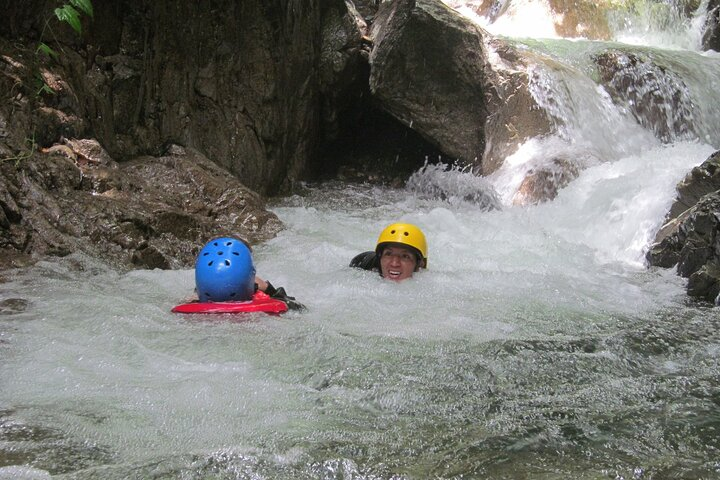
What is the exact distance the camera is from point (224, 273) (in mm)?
3953

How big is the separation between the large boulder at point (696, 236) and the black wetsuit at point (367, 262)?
2.46 m

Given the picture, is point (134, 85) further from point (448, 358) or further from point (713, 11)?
point (713, 11)

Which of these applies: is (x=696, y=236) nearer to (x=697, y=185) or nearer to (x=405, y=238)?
(x=697, y=185)

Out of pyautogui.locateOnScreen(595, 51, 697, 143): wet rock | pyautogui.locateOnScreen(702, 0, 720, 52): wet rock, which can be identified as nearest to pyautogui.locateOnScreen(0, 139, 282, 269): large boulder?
pyautogui.locateOnScreen(595, 51, 697, 143): wet rock

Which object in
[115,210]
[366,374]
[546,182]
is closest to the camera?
[366,374]

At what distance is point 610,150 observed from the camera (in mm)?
9953

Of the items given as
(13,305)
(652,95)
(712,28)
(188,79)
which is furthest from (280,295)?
(712,28)

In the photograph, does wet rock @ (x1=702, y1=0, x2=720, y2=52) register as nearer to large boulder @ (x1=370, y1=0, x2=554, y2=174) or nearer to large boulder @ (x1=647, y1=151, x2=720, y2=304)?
large boulder @ (x1=370, y1=0, x2=554, y2=174)

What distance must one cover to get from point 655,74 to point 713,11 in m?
4.61

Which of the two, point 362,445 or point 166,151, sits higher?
point 166,151

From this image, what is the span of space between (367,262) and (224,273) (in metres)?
1.66

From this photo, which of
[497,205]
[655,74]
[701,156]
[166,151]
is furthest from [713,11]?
[166,151]

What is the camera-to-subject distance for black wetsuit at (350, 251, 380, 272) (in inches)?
209

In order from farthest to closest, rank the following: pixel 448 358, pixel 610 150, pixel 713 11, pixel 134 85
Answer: pixel 713 11, pixel 610 150, pixel 134 85, pixel 448 358
